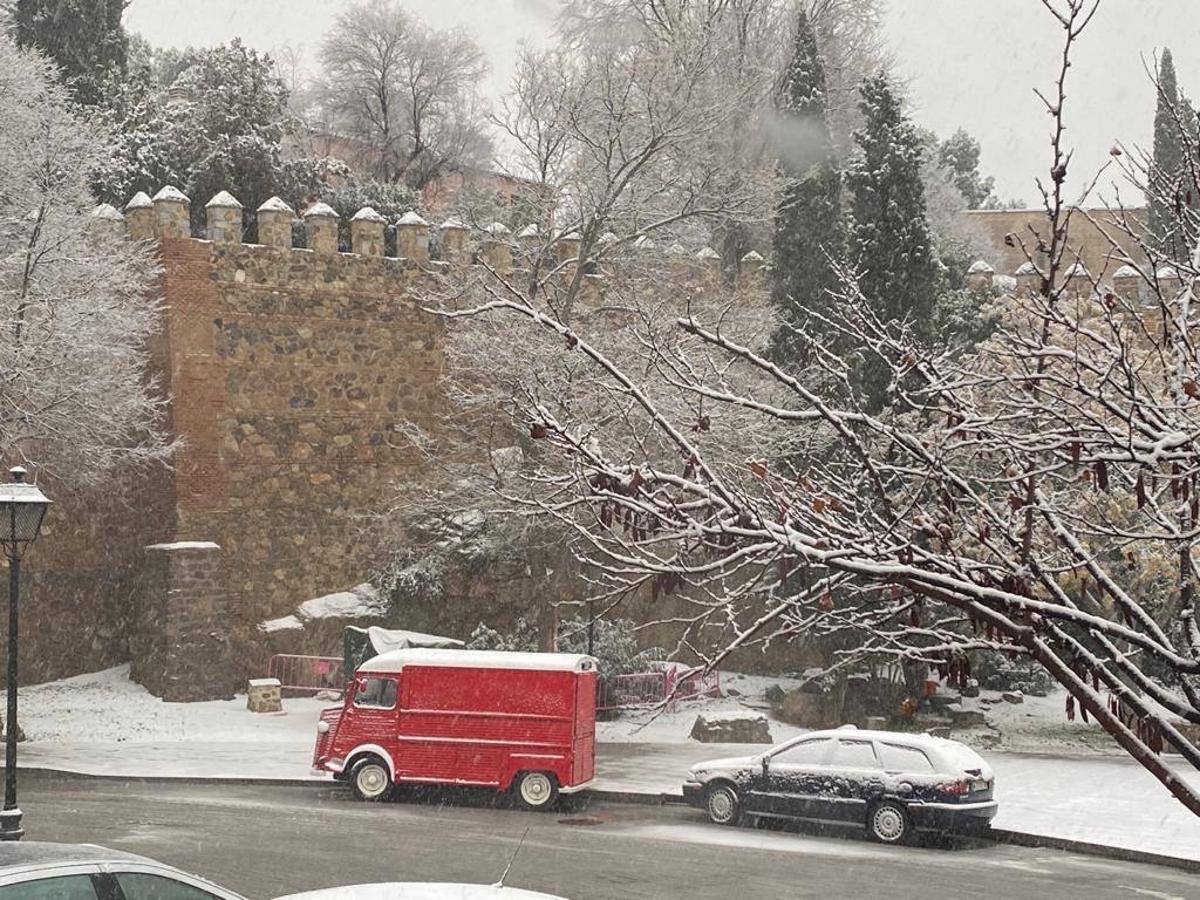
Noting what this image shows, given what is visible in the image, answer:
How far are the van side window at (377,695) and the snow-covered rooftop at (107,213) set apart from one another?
931 cm

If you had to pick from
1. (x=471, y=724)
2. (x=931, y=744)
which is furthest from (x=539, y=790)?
(x=931, y=744)

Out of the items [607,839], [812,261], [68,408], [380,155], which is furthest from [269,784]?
[380,155]

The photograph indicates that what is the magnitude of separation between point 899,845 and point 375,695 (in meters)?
5.56

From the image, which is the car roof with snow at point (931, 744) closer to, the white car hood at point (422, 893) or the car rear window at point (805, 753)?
the car rear window at point (805, 753)

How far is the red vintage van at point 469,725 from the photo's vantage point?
14.6m

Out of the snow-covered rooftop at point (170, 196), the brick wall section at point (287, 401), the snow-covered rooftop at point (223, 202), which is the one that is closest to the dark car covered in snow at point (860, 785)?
the brick wall section at point (287, 401)

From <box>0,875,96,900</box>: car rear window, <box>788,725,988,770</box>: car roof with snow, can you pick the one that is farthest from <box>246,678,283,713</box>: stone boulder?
<box>0,875,96,900</box>: car rear window

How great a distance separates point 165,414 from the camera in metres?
21.4

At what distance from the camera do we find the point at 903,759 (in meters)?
13.4

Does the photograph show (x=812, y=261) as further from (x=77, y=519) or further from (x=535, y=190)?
(x=77, y=519)

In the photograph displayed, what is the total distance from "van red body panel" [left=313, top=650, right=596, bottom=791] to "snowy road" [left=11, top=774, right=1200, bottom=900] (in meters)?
0.42

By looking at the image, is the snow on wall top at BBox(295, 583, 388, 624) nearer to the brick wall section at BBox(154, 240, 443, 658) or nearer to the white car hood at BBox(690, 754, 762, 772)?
the brick wall section at BBox(154, 240, 443, 658)

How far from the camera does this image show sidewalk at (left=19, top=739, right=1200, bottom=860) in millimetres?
13617

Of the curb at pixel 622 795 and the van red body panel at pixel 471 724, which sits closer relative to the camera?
the curb at pixel 622 795
